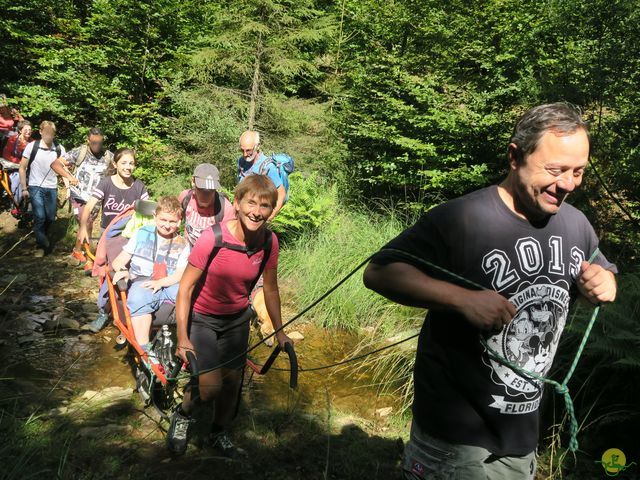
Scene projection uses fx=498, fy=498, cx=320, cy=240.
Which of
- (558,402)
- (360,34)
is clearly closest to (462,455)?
(558,402)

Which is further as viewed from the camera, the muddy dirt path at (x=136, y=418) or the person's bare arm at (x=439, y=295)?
the muddy dirt path at (x=136, y=418)

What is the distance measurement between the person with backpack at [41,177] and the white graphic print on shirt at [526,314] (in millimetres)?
8234

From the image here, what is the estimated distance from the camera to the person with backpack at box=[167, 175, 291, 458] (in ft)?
10.7

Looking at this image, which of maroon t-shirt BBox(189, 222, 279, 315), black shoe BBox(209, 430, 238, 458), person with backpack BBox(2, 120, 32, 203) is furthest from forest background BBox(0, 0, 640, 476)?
person with backpack BBox(2, 120, 32, 203)

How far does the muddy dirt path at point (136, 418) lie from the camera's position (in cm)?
325

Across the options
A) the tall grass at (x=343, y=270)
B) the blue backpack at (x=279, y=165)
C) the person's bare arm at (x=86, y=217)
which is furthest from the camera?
the person's bare arm at (x=86, y=217)

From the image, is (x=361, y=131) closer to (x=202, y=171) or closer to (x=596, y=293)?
(x=202, y=171)

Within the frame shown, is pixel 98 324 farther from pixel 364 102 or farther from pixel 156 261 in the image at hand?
pixel 364 102

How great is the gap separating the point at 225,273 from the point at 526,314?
2018mm

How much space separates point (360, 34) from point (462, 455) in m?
12.3

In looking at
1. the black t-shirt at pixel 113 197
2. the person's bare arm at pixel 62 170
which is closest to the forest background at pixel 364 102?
the black t-shirt at pixel 113 197

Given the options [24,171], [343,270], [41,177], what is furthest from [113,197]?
[343,270]

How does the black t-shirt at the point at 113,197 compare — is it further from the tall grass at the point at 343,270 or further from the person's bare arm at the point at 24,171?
the person's bare arm at the point at 24,171

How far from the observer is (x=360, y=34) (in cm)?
1262
